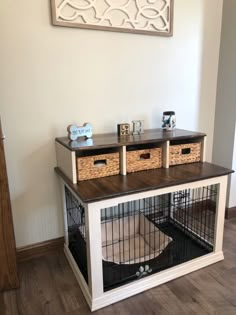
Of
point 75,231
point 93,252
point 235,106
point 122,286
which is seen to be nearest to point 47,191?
point 75,231

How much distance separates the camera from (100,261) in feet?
4.87

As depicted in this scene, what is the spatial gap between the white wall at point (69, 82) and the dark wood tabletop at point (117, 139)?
0.63ft

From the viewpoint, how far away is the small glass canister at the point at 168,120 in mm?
2111

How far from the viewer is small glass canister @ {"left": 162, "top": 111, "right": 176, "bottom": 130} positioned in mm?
2111

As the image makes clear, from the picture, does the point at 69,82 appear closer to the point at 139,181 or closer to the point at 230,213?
the point at 139,181

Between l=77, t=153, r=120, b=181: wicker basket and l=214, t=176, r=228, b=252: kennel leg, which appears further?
l=214, t=176, r=228, b=252: kennel leg

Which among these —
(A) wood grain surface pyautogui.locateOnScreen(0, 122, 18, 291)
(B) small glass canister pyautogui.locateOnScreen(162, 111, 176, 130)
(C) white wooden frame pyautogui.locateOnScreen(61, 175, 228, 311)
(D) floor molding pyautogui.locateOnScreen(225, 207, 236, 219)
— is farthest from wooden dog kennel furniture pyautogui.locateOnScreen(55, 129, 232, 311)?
(A) wood grain surface pyautogui.locateOnScreen(0, 122, 18, 291)

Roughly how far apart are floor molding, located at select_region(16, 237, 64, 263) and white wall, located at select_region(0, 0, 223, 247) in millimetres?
55

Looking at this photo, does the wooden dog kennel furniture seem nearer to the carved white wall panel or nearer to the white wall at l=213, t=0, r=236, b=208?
the white wall at l=213, t=0, r=236, b=208

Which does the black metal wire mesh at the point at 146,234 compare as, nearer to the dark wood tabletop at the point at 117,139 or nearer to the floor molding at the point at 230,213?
the floor molding at the point at 230,213

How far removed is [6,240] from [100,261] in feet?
2.03

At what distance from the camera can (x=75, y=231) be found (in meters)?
2.11

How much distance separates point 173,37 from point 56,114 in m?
1.18

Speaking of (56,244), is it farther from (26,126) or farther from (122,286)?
(26,126)
